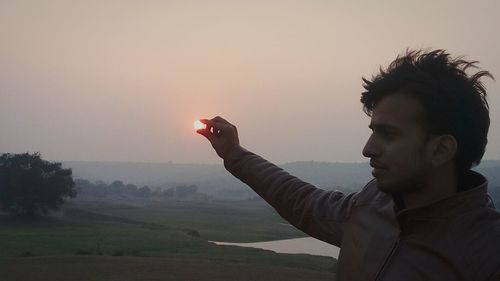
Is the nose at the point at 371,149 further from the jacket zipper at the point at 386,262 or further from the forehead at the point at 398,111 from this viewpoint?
the jacket zipper at the point at 386,262

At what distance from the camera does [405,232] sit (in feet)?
7.34

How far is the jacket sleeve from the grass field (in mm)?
21753

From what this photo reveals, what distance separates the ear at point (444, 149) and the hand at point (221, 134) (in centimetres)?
136

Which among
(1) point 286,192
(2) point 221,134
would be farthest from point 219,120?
(1) point 286,192

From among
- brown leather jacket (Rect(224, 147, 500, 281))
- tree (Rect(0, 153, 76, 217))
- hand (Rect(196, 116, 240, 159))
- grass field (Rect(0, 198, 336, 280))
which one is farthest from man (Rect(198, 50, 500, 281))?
tree (Rect(0, 153, 76, 217))

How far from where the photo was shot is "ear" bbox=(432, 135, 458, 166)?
2215 mm

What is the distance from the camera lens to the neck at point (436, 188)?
2244 mm

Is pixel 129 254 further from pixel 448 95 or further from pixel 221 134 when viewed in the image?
pixel 448 95

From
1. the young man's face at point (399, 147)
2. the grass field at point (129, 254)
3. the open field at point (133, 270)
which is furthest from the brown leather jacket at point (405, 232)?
the grass field at point (129, 254)

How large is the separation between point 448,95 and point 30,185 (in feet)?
188

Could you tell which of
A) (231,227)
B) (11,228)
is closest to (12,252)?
(11,228)

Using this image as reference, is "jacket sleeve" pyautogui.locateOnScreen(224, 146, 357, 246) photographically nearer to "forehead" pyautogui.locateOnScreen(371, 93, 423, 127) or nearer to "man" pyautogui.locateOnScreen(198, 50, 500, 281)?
"man" pyautogui.locateOnScreen(198, 50, 500, 281)

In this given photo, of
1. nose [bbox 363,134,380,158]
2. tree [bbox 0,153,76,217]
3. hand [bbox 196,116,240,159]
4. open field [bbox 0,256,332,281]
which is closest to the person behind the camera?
nose [bbox 363,134,380,158]

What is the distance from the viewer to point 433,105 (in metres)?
2.23
